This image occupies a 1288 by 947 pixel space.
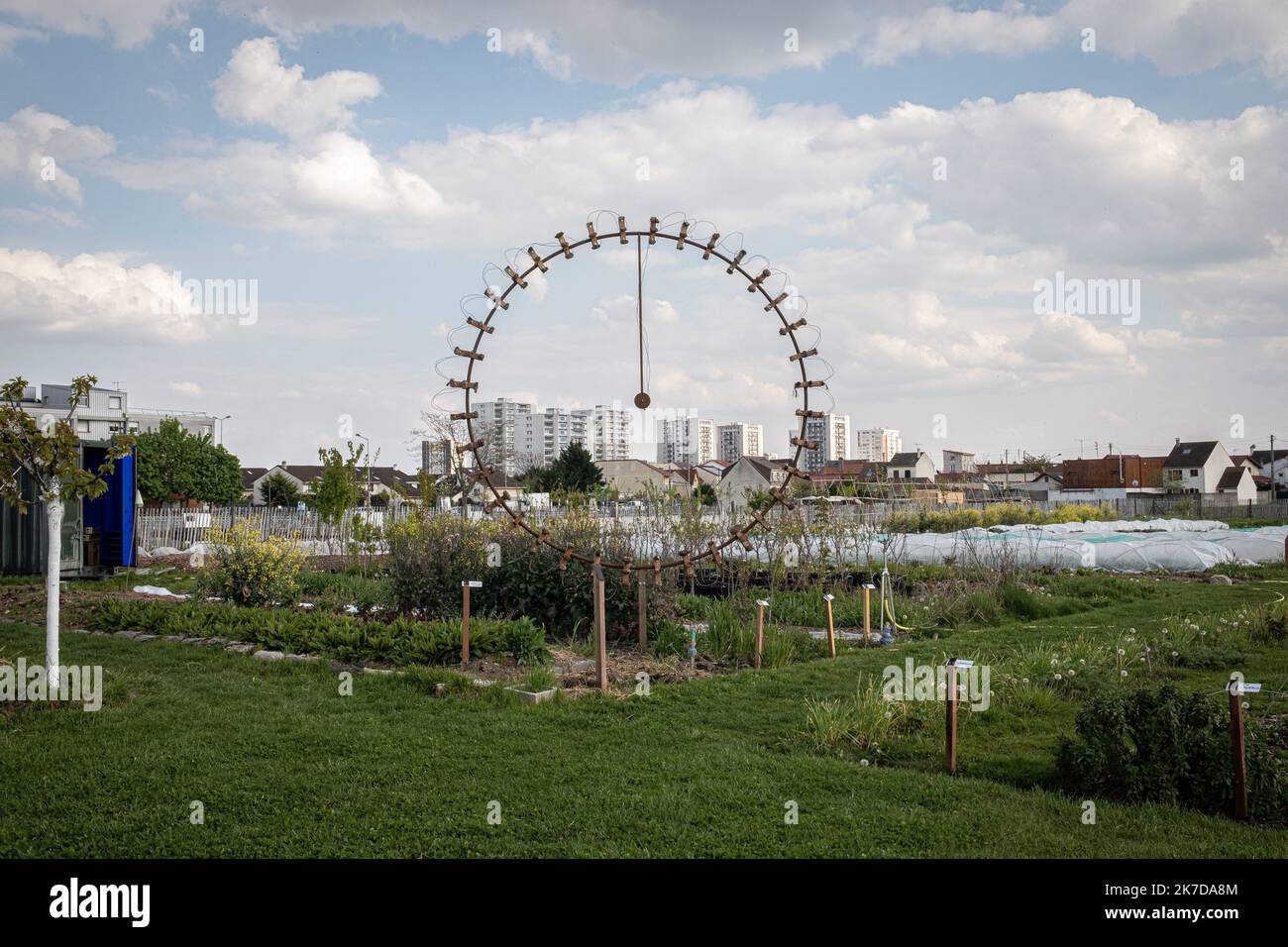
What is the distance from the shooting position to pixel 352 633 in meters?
Answer: 8.32

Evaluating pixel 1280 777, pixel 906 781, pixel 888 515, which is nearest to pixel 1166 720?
pixel 1280 777

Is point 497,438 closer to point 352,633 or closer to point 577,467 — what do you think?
point 352,633

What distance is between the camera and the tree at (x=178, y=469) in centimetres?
4491

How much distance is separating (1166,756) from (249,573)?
978 cm

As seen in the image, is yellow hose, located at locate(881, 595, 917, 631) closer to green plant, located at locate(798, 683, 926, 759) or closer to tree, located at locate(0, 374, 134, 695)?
green plant, located at locate(798, 683, 926, 759)

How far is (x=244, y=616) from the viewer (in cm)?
959

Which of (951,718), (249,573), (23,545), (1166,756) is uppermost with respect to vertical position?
(23,545)

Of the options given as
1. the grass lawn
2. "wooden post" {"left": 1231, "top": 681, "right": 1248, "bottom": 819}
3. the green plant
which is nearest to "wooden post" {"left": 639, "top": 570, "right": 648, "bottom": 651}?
the grass lawn

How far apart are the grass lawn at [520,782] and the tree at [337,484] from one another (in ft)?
41.5

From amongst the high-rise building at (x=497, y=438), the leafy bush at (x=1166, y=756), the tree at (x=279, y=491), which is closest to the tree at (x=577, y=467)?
Result: the high-rise building at (x=497, y=438)

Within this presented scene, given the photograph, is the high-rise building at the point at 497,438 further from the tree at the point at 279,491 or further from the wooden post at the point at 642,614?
the tree at the point at 279,491

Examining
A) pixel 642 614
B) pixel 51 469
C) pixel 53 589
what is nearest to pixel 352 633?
pixel 53 589
